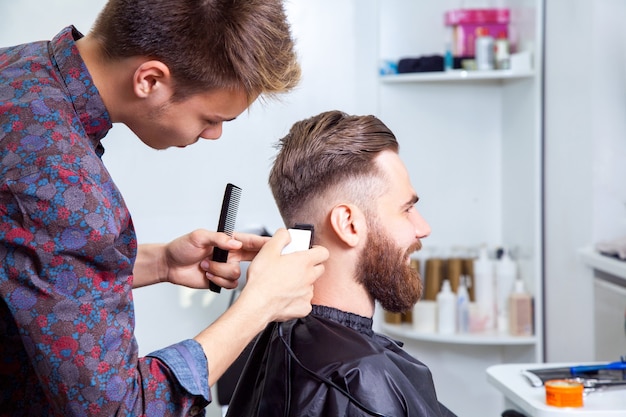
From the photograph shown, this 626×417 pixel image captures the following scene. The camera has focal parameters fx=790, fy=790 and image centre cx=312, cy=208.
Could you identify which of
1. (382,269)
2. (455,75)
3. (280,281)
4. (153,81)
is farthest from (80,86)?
(455,75)

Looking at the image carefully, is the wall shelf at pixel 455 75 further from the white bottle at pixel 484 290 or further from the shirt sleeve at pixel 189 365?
the shirt sleeve at pixel 189 365

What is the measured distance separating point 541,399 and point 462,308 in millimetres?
1420

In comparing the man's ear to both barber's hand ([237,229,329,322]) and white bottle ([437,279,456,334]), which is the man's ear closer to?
barber's hand ([237,229,329,322])

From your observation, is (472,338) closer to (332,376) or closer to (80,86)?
(332,376)

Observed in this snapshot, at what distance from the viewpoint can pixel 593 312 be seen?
288 centimetres

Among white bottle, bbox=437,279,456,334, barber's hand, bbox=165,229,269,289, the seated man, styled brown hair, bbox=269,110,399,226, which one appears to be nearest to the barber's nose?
the seated man

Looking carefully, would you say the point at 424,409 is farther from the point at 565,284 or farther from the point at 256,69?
the point at 565,284

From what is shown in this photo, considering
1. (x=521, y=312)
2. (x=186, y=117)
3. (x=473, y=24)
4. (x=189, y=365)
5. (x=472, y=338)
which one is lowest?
(x=472, y=338)

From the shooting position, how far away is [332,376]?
1.62m

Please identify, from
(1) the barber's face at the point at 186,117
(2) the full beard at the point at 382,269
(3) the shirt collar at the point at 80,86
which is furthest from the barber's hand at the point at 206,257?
(3) the shirt collar at the point at 80,86

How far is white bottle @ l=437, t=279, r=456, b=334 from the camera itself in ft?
11.0

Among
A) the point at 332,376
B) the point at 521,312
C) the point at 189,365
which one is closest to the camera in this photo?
the point at 189,365

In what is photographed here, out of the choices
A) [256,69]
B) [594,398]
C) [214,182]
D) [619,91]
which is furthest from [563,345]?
[256,69]

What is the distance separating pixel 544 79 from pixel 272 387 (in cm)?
213
